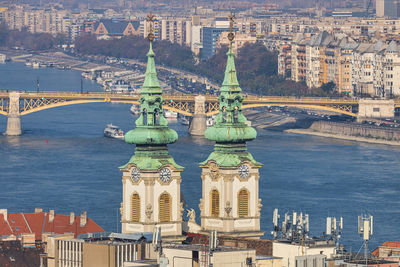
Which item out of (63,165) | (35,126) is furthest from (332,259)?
(35,126)

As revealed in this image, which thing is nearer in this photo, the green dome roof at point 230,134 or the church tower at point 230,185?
the church tower at point 230,185

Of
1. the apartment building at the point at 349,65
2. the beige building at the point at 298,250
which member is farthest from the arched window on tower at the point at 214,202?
the apartment building at the point at 349,65

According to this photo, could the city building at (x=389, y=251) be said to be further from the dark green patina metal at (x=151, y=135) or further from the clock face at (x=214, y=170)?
the dark green patina metal at (x=151, y=135)

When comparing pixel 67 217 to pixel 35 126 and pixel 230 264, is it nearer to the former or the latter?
pixel 230 264

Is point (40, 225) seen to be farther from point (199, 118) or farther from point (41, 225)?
point (199, 118)

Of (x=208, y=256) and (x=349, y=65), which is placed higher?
(x=208, y=256)

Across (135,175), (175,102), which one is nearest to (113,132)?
(175,102)
